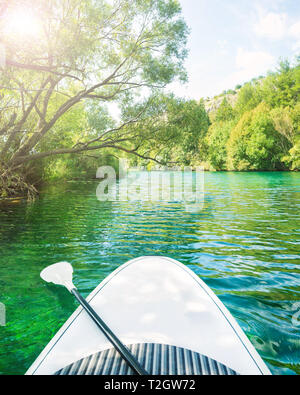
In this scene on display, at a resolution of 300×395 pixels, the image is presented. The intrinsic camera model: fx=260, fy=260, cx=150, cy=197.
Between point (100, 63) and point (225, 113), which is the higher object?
point (225, 113)

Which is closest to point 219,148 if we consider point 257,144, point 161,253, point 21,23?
point 257,144

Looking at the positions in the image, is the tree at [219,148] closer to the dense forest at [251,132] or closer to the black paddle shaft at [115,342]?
the dense forest at [251,132]

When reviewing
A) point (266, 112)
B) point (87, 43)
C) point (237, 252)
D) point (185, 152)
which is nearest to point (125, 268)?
point (237, 252)

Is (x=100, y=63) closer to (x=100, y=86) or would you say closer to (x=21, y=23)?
(x=100, y=86)

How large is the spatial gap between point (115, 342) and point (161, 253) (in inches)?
118

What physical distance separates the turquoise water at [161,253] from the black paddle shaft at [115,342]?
62cm

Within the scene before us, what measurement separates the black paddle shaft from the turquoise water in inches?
24.4

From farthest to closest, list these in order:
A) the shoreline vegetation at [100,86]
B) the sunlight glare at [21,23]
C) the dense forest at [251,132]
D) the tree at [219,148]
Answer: the tree at [219,148], the dense forest at [251,132], the shoreline vegetation at [100,86], the sunlight glare at [21,23]

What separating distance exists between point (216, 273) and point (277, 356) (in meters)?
1.66

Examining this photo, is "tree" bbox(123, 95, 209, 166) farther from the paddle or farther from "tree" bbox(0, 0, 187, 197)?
the paddle

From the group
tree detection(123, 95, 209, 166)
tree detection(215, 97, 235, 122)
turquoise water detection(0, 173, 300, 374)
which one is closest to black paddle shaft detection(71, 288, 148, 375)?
turquoise water detection(0, 173, 300, 374)

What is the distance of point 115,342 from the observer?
5.71ft

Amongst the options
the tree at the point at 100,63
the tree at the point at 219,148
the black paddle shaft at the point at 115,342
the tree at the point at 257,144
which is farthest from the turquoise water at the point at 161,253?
the tree at the point at 219,148

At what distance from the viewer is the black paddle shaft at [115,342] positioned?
152 centimetres
